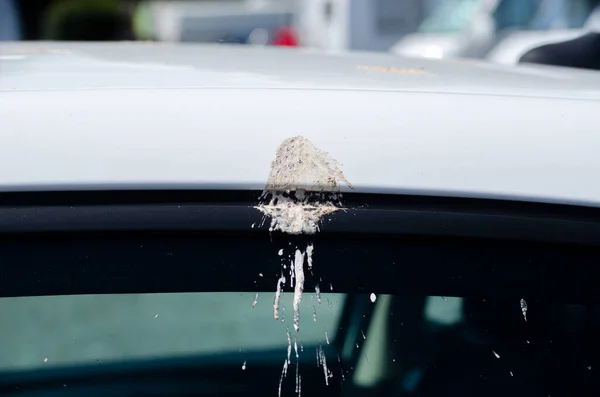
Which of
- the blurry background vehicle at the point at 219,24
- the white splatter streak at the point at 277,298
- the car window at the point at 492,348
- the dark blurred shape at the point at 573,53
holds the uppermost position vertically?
the dark blurred shape at the point at 573,53

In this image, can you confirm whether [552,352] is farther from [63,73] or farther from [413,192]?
[63,73]

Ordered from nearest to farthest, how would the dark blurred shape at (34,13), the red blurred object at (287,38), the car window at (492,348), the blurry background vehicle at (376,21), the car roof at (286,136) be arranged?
the car roof at (286,136), the car window at (492,348), the blurry background vehicle at (376,21), the red blurred object at (287,38), the dark blurred shape at (34,13)

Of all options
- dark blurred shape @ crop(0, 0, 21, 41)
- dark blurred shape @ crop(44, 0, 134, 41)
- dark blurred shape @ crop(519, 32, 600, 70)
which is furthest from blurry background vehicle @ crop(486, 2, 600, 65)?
dark blurred shape @ crop(44, 0, 134, 41)

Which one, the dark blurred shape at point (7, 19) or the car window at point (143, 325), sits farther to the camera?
the dark blurred shape at point (7, 19)

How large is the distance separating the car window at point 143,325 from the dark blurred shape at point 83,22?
717 inches

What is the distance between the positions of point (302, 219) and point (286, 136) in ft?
0.29

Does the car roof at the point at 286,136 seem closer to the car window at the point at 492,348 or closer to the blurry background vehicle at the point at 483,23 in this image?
the car window at the point at 492,348

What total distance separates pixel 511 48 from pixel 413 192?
12.2 feet

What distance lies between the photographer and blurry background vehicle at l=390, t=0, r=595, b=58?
5294 mm

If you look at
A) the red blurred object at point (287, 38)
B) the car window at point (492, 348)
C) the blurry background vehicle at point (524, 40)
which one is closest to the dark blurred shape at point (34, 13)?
the red blurred object at point (287, 38)

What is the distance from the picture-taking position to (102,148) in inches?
34.0

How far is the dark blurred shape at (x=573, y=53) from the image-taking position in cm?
190

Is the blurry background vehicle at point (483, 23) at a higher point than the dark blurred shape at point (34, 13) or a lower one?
higher

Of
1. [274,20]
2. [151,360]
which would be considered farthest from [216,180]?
[274,20]
